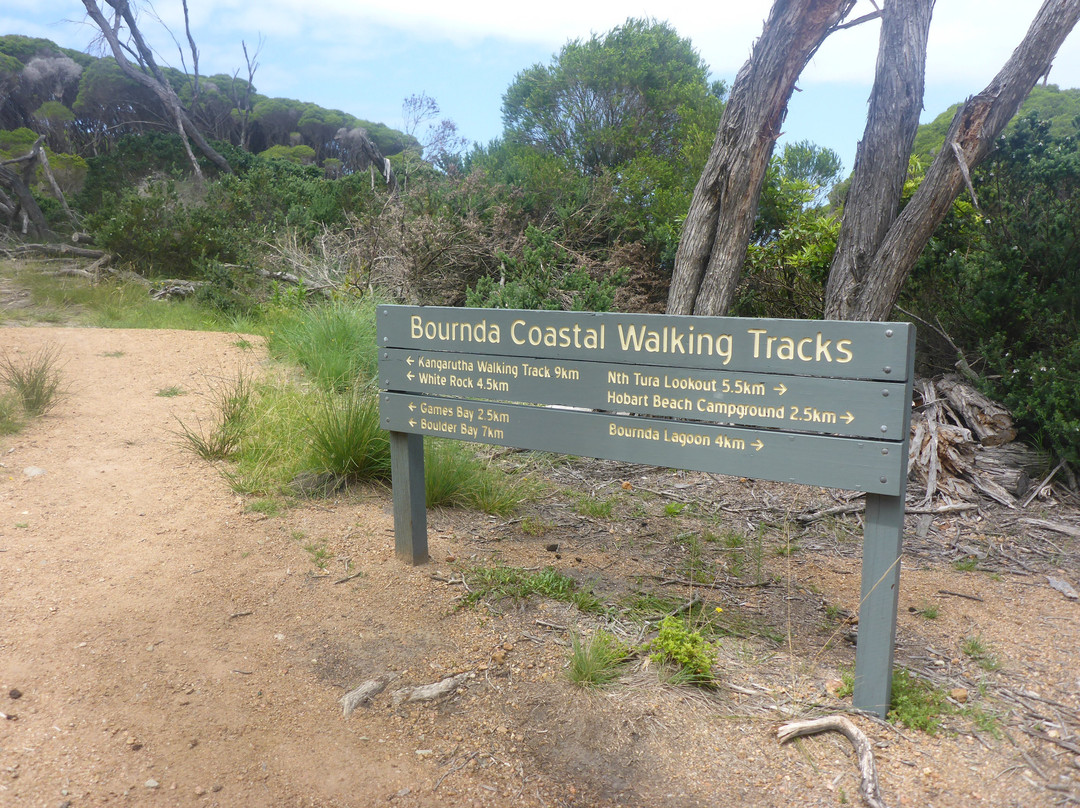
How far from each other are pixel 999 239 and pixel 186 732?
20.9 feet

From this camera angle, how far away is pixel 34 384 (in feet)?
19.4

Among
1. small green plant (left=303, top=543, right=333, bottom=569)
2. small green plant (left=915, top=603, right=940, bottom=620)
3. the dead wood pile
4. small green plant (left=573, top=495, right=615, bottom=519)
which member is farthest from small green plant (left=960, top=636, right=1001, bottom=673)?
small green plant (left=303, top=543, right=333, bottom=569)

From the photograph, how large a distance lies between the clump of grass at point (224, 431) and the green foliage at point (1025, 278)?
211 inches

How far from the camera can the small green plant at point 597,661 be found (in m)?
3.01

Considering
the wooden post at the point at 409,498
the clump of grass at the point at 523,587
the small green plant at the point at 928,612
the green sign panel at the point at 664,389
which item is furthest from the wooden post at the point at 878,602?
the wooden post at the point at 409,498

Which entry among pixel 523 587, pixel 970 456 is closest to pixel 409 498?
pixel 523 587

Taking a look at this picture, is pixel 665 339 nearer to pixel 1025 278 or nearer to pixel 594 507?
pixel 594 507

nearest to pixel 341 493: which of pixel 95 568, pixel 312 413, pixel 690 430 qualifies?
pixel 312 413

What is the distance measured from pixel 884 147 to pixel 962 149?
1.92ft

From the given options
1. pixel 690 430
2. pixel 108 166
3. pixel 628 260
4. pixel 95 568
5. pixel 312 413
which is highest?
pixel 108 166

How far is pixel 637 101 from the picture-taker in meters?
15.6

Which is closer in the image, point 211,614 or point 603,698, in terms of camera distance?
point 603,698

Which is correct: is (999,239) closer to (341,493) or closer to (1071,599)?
(1071,599)

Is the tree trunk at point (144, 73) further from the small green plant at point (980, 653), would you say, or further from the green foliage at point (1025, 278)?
the small green plant at point (980, 653)
